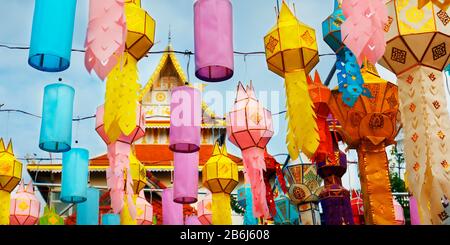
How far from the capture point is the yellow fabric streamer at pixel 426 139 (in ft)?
12.3

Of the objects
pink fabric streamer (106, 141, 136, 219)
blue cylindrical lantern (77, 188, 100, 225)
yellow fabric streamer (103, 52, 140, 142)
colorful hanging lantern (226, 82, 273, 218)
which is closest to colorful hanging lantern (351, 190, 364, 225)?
colorful hanging lantern (226, 82, 273, 218)

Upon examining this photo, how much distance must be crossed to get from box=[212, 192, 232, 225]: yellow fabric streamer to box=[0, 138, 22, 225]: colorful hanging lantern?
2.49 m

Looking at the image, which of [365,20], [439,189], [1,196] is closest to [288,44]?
[365,20]

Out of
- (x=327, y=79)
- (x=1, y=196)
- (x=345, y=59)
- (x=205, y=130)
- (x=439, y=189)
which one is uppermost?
(x=205, y=130)

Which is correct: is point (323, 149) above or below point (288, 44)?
below

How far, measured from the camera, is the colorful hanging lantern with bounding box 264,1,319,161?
475cm

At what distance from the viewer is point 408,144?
397cm

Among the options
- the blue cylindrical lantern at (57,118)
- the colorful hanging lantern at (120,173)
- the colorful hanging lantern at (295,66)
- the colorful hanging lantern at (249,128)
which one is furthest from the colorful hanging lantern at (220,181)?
the colorful hanging lantern at (295,66)

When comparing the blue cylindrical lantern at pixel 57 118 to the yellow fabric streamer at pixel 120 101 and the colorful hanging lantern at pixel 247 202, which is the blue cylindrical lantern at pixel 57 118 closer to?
the yellow fabric streamer at pixel 120 101

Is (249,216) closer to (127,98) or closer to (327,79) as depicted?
(327,79)

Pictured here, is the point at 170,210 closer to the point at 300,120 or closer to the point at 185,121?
the point at 185,121

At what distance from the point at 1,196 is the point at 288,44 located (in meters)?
4.25
